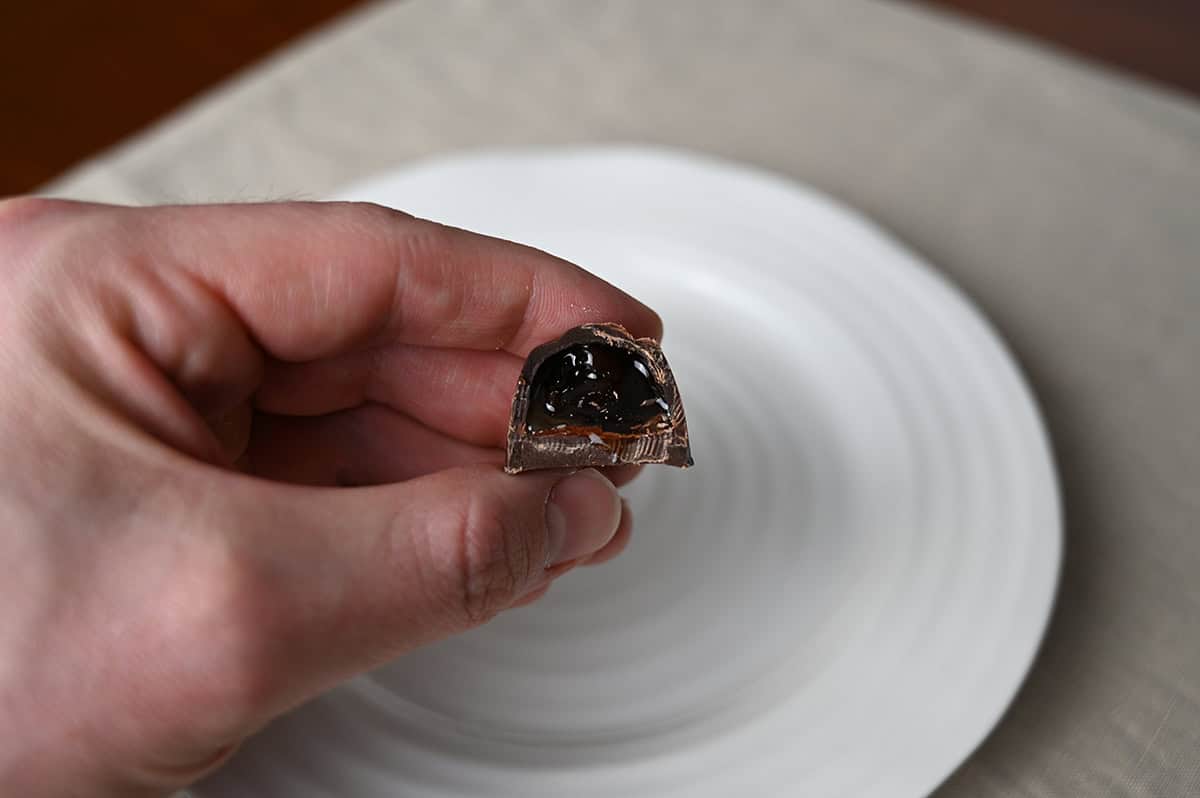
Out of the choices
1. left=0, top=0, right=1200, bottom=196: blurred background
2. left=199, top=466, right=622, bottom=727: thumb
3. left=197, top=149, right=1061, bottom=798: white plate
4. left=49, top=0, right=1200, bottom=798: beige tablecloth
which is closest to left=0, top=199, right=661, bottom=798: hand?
left=199, top=466, right=622, bottom=727: thumb

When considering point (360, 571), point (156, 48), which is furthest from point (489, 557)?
point (156, 48)

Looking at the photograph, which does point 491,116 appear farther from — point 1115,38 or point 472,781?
point 1115,38

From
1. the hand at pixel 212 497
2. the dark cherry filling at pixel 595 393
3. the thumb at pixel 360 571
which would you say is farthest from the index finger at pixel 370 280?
the thumb at pixel 360 571

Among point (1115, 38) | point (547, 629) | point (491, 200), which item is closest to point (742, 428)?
point (547, 629)

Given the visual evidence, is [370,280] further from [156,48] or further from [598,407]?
[156,48]

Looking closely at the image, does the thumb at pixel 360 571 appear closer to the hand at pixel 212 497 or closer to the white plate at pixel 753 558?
the hand at pixel 212 497

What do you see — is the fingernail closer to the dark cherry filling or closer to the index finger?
the dark cherry filling
